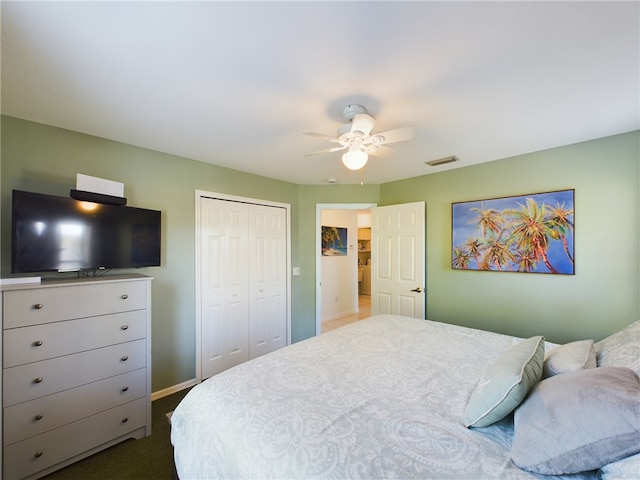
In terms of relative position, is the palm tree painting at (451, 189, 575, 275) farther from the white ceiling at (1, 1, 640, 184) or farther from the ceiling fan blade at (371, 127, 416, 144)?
the ceiling fan blade at (371, 127, 416, 144)

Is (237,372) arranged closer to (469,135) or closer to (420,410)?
(420,410)

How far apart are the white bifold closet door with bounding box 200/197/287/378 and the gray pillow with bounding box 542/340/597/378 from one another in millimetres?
2865

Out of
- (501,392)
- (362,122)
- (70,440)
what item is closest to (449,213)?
(362,122)

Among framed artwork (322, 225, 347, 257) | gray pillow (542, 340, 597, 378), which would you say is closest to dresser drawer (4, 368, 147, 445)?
gray pillow (542, 340, 597, 378)

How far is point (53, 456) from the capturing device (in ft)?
5.66

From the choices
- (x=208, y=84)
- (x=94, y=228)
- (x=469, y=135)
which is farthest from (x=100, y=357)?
(x=469, y=135)

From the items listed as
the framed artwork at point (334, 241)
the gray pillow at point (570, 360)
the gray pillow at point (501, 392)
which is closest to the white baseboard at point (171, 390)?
the gray pillow at point (501, 392)

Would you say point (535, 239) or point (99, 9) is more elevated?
point (99, 9)

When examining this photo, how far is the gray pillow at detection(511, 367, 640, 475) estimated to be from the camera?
0.77m

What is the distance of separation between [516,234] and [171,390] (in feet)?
12.5

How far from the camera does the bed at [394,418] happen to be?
0.84 metres

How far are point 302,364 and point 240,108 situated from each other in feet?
5.58

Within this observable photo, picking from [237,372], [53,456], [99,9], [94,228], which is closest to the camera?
[99,9]

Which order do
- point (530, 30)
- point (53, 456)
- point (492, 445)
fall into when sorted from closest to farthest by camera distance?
point (492, 445)
point (530, 30)
point (53, 456)
